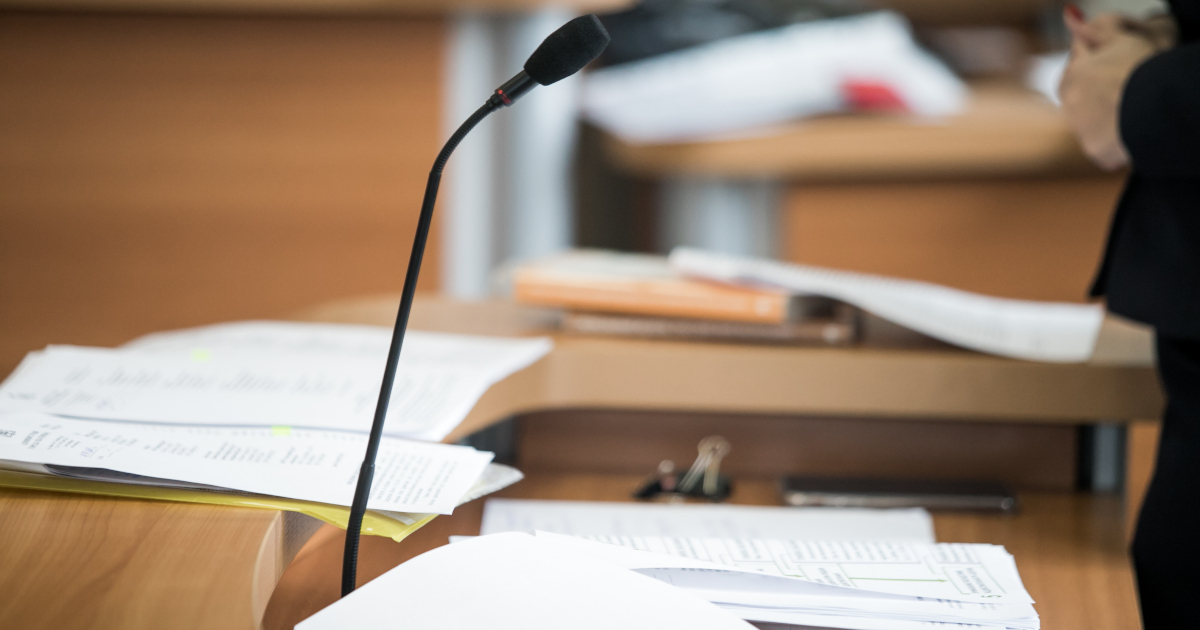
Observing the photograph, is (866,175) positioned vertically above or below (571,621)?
above

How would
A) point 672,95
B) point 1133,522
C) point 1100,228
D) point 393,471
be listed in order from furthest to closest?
point 672,95 → point 1100,228 → point 1133,522 → point 393,471

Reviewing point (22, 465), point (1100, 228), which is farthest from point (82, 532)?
point (1100, 228)

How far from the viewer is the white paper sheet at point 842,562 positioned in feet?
1.46

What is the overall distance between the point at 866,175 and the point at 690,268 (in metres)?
0.69

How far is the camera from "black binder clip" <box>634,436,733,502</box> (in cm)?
72

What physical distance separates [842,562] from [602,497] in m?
0.28

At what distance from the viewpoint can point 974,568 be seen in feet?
1.57

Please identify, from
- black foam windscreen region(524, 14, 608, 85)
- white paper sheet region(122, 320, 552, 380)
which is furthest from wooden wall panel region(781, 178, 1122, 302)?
black foam windscreen region(524, 14, 608, 85)

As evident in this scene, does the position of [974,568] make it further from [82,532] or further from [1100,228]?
[1100,228]

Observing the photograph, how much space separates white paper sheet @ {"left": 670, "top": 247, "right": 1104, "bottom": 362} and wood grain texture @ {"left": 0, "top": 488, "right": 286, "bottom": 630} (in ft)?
1.57

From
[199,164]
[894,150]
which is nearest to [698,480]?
[894,150]

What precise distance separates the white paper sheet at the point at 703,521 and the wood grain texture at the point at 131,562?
0.64 feet

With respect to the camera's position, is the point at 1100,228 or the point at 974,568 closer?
the point at 974,568

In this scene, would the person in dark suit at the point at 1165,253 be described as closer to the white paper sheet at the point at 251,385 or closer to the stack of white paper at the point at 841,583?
the stack of white paper at the point at 841,583
